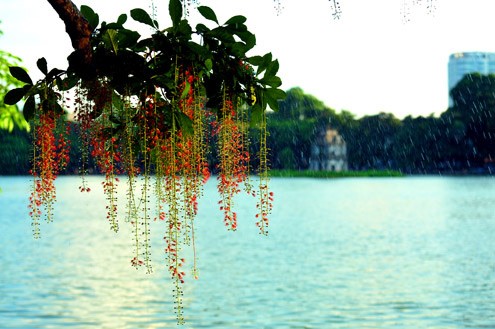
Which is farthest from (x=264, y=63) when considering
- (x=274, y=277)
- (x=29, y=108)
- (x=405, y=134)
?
(x=405, y=134)

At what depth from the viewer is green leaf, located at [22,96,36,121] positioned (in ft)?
10.3

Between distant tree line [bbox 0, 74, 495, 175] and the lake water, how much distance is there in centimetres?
3534

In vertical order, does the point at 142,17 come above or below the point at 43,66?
above

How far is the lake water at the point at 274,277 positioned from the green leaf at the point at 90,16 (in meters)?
12.9

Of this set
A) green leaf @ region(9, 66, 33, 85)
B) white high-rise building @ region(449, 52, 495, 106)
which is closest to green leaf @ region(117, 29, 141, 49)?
green leaf @ region(9, 66, 33, 85)

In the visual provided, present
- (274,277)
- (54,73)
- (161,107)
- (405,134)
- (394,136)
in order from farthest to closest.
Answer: (394,136) → (405,134) → (274,277) → (54,73) → (161,107)

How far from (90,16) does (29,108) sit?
39cm

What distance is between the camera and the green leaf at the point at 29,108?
3.14 m

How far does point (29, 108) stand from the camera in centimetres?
317

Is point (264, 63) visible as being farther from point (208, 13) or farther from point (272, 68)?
point (208, 13)

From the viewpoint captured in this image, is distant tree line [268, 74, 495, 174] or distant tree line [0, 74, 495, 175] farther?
distant tree line [268, 74, 495, 174]

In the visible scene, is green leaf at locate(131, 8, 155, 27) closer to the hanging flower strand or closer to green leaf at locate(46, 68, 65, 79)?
the hanging flower strand

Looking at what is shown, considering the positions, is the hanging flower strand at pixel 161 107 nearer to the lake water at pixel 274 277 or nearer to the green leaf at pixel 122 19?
the green leaf at pixel 122 19

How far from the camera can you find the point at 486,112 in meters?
84.1
